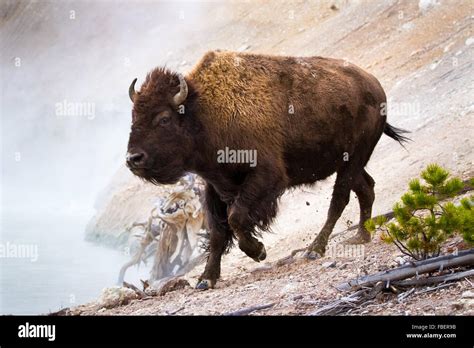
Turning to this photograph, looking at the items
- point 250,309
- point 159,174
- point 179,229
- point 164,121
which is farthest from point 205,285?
point 179,229

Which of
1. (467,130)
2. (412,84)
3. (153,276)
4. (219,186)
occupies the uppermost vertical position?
(412,84)

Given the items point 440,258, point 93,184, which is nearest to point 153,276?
A: point 440,258

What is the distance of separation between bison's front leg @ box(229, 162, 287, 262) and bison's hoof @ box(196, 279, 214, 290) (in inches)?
21.9

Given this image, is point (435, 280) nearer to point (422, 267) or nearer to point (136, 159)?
point (422, 267)

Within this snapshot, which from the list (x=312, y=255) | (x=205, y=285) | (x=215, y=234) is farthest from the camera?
(x=312, y=255)

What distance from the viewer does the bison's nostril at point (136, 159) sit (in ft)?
26.5

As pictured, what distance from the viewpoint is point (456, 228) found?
694 centimetres

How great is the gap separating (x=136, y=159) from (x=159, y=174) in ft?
1.22

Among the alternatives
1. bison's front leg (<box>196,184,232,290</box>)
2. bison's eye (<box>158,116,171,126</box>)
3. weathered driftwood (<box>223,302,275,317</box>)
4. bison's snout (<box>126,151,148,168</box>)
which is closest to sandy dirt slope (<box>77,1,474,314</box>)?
weathered driftwood (<box>223,302,275,317</box>)

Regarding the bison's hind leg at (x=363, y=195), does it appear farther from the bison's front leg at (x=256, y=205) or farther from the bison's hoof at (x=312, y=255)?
the bison's front leg at (x=256, y=205)

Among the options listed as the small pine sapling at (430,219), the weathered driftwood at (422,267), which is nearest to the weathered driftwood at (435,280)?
the weathered driftwood at (422,267)

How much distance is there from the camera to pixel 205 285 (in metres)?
8.66
